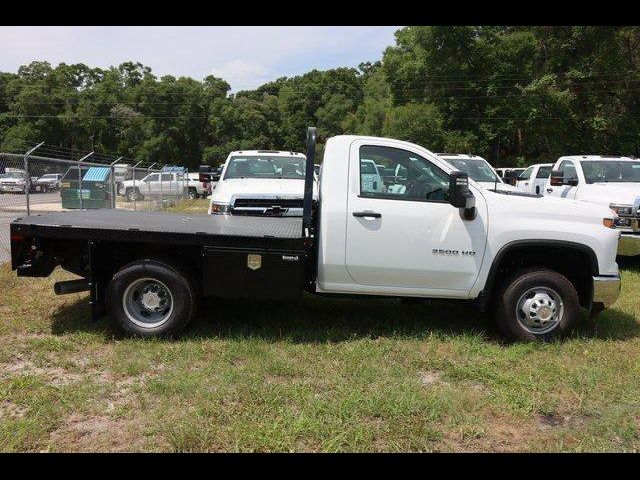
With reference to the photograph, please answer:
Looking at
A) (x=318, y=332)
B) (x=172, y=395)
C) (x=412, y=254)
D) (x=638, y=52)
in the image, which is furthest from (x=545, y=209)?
(x=638, y=52)

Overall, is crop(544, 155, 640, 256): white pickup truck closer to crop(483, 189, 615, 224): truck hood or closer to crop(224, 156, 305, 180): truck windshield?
crop(483, 189, 615, 224): truck hood

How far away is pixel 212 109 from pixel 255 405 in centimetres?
6999

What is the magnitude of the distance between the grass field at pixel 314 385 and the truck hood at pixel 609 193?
330cm

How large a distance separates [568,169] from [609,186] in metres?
1.59

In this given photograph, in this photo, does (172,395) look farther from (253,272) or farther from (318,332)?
(318,332)

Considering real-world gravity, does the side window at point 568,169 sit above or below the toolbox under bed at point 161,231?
above

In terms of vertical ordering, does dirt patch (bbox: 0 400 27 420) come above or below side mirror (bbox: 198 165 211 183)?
below

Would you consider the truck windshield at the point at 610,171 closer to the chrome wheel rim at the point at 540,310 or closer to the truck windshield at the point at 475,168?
the truck windshield at the point at 475,168

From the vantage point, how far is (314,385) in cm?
436

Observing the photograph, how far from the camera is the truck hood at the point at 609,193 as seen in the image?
8.75m

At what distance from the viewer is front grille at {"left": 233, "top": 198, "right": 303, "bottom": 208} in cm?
719

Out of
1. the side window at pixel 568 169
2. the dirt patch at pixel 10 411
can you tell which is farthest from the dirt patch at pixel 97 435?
the side window at pixel 568 169

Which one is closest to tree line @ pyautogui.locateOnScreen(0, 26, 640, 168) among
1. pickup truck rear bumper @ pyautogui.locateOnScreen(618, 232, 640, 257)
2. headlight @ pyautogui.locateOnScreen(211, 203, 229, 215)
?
pickup truck rear bumper @ pyautogui.locateOnScreen(618, 232, 640, 257)

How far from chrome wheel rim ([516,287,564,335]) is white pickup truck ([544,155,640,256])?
3.85 m
